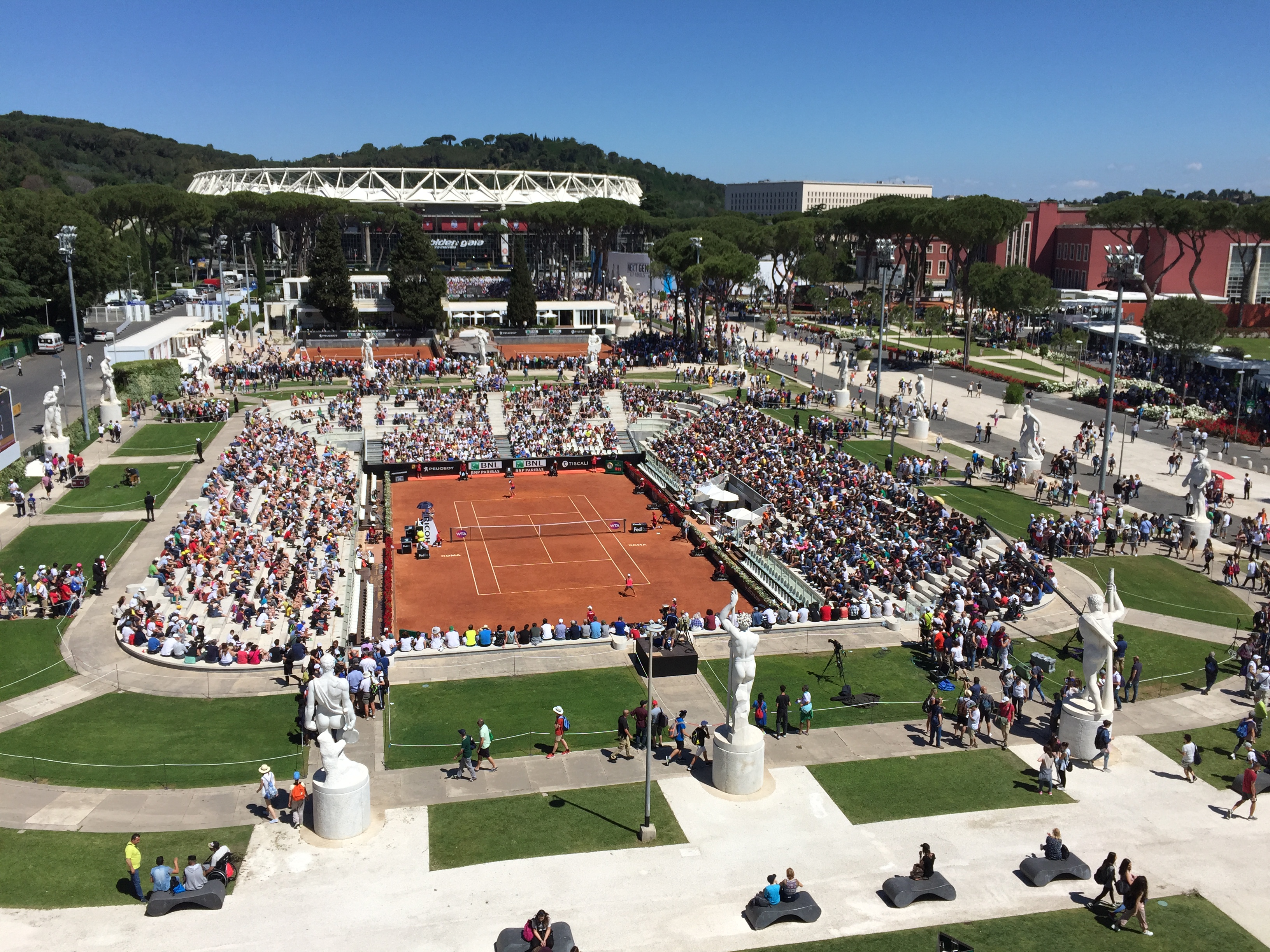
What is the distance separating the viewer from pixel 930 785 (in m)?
21.5

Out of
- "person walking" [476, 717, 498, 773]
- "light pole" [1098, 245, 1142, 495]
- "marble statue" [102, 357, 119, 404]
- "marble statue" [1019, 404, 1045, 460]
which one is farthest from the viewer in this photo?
"marble statue" [102, 357, 119, 404]

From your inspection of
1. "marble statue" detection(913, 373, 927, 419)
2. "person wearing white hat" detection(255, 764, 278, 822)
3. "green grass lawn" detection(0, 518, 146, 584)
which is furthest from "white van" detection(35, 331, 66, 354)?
"person wearing white hat" detection(255, 764, 278, 822)

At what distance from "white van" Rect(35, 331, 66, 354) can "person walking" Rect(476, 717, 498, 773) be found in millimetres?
69365

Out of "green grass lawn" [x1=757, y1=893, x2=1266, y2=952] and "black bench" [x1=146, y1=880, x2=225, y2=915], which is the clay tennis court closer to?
"black bench" [x1=146, y1=880, x2=225, y2=915]

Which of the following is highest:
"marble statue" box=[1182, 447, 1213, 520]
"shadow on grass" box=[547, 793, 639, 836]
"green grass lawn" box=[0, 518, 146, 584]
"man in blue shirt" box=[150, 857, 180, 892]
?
"marble statue" box=[1182, 447, 1213, 520]

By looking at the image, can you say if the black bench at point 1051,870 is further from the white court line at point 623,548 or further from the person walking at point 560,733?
the white court line at point 623,548

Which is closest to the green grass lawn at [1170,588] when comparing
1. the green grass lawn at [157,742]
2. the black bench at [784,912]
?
the black bench at [784,912]

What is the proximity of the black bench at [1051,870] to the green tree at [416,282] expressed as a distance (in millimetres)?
71319

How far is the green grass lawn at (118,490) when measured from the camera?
136 ft

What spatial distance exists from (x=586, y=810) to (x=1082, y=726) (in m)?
11.4

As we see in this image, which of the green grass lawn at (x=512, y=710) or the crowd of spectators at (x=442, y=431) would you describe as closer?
the green grass lawn at (x=512, y=710)

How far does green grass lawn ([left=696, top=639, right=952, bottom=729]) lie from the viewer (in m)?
24.8

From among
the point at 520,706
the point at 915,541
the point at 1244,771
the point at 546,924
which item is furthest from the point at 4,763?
the point at 915,541

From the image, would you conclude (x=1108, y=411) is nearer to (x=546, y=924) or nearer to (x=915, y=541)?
(x=915, y=541)
